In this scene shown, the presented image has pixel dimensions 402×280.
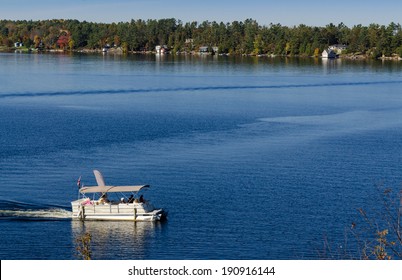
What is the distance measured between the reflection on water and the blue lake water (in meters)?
0.07

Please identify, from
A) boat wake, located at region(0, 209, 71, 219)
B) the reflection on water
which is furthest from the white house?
boat wake, located at region(0, 209, 71, 219)

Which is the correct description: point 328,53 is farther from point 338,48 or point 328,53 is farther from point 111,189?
point 111,189

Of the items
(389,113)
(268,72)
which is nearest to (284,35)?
(268,72)

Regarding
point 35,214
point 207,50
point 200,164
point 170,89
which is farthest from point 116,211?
point 207,50

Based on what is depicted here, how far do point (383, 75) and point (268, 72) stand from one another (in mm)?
17637

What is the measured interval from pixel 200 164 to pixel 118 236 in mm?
12245

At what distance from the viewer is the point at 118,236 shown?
98.0 ft

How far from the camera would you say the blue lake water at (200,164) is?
2900 cm

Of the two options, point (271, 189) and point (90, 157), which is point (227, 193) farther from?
point (90, 157)

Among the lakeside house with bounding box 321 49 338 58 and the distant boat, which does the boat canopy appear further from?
the lakeside house with bounding box 321 49 338 58

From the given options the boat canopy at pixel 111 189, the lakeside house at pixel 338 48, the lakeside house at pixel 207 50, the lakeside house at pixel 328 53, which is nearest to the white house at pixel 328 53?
the lakeside house at pixel 328 53

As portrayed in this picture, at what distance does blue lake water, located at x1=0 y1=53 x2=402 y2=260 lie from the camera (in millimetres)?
29000

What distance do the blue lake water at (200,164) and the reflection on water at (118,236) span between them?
75mm

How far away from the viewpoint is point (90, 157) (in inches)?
1718
